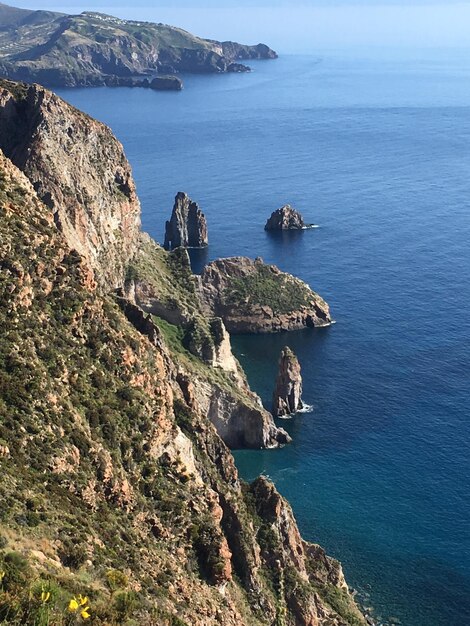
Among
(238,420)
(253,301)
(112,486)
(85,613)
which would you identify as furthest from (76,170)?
(85,613)

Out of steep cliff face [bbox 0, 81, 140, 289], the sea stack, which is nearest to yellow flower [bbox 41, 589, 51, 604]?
steep cliff face [bbox 0, 81, 140, 289]

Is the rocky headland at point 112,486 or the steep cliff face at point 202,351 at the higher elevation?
the rocky headland at point 112,486

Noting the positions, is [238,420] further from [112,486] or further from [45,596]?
[45,596]

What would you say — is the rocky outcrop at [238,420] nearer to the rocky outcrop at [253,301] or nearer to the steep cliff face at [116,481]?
the steep cliff face at [116,481]

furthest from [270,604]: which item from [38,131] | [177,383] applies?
[38,131]

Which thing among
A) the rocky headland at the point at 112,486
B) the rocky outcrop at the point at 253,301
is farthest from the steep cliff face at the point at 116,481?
the rocky outcrop at the point at 253,301
